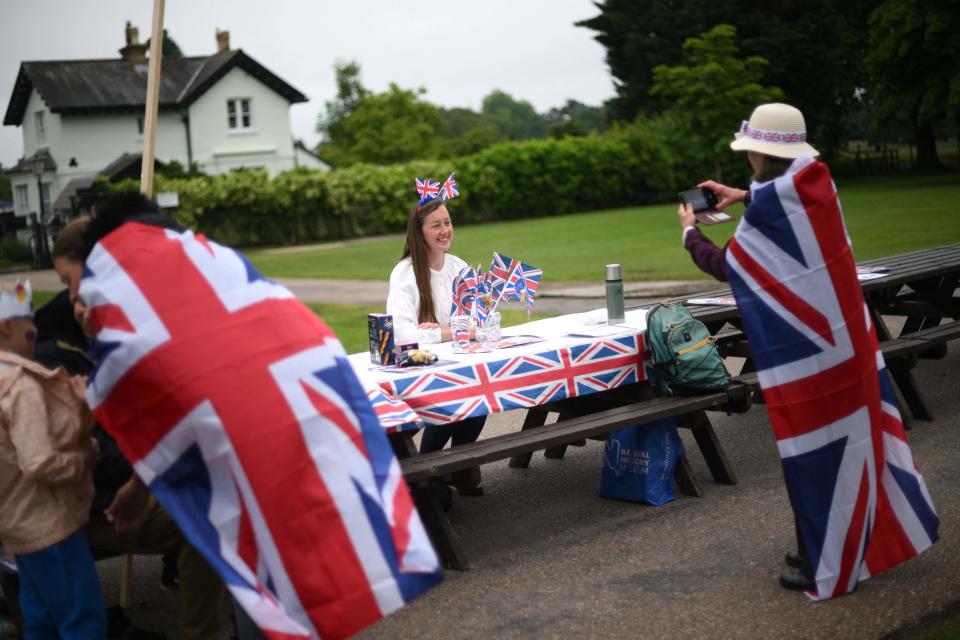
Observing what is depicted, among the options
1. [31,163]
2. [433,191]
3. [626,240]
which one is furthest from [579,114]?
[433,191]

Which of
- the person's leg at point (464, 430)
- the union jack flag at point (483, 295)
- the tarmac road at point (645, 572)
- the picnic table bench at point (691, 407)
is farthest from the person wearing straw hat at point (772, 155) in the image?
the person's leg at point (464, 430)

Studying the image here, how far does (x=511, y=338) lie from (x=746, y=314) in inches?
78.1

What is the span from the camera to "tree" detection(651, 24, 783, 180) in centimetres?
4522

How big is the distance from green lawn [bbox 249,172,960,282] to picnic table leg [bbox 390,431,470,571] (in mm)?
11660

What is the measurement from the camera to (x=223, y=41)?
183ft

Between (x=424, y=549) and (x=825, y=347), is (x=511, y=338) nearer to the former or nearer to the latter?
(x=825, y=347)

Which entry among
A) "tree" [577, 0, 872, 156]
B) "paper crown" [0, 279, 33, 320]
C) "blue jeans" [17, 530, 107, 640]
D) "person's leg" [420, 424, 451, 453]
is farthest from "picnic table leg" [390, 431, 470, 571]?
"tree" [577, 0, 872, 156]

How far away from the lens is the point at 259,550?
9.76 feet

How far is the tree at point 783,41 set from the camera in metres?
52.0

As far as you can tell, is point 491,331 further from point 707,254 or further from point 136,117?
point 136,117

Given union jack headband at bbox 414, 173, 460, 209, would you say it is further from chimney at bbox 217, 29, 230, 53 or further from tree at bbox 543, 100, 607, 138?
tree at bbox 543, 100, 607, 138

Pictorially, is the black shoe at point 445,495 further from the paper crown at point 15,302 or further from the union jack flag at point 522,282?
the paper crown at point 15,302

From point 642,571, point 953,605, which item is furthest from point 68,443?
point 953,605

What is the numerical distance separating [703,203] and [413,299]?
2.19m
